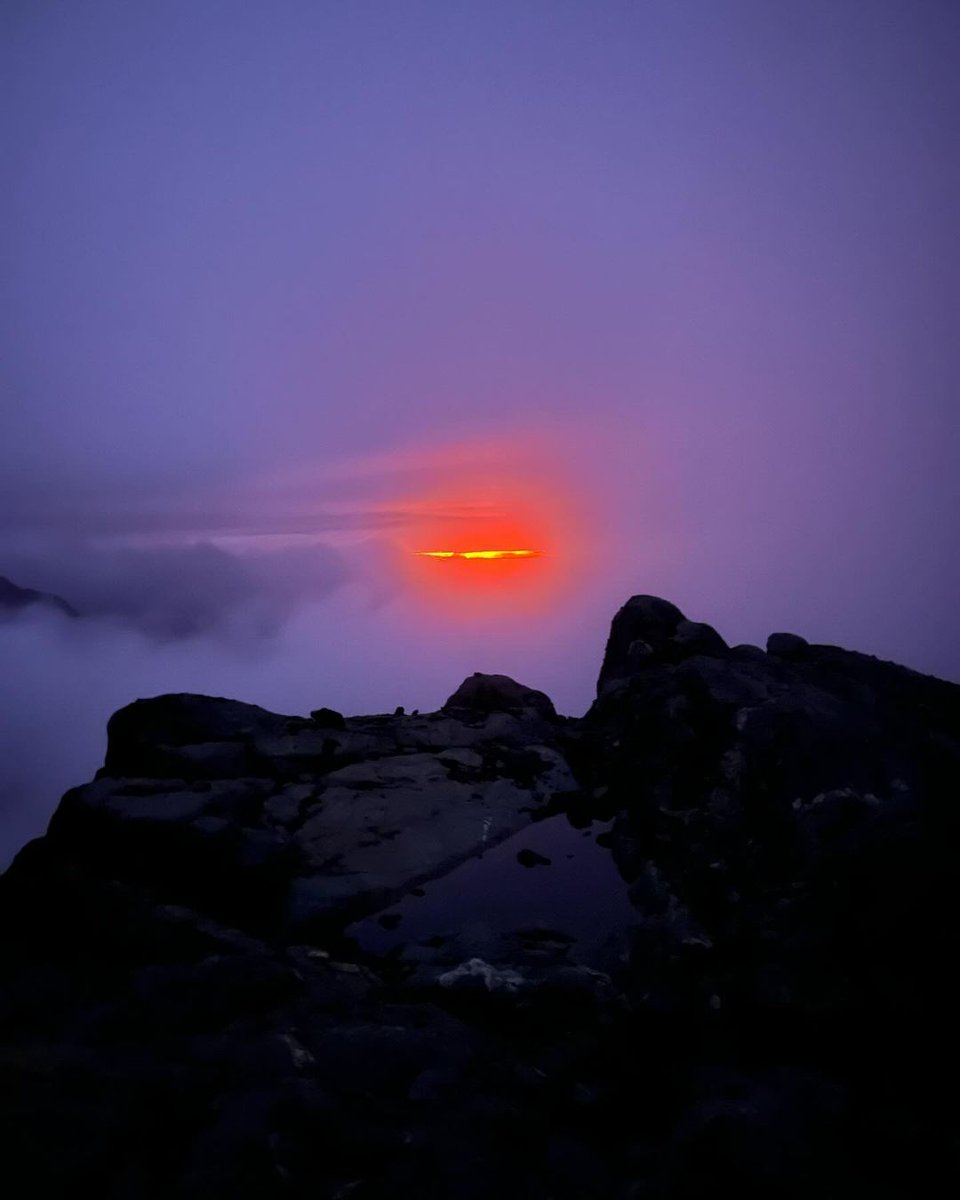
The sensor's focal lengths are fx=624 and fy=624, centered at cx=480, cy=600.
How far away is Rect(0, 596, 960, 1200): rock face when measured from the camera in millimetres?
5629

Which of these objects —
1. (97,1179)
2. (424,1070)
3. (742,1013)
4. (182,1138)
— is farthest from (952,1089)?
(97,1179)

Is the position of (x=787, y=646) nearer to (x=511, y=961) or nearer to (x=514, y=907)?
(x=514, y=907)

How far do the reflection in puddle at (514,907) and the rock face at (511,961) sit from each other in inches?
2.5

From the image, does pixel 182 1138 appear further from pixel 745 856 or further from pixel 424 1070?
pixel 745 856

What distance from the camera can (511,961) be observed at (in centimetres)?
905

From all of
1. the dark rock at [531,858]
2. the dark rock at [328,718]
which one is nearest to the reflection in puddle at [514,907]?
the dark rock at [531,858]

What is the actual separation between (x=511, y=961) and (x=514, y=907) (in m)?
1.68

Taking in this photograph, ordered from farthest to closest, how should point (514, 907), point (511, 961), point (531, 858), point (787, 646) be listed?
point (787, 646)
point (531, 858)
point (514, 907)
point (511, 961)

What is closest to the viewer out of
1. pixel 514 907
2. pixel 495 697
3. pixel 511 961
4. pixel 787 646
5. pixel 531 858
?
pixel 511 961

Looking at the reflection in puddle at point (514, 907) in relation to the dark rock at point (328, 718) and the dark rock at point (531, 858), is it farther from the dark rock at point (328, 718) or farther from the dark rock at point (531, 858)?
the dark rock at point (328, 718)

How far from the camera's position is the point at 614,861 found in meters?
12.3

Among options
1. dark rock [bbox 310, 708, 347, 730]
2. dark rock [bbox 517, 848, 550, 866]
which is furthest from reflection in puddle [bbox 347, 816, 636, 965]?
dark rock [bbox 310, 708, 347, 730]

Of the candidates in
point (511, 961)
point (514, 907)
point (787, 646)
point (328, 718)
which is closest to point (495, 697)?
point (328, 718)

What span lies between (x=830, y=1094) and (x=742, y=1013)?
1607mm
